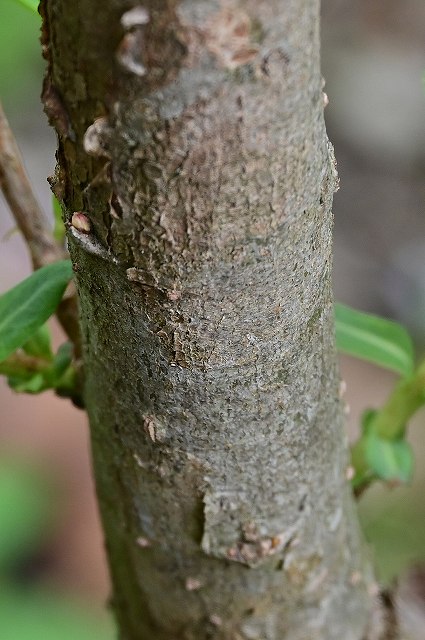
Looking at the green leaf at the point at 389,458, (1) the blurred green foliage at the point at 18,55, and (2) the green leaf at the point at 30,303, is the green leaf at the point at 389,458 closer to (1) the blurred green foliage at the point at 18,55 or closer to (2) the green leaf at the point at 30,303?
(2) the green leaf at the point at 30,303

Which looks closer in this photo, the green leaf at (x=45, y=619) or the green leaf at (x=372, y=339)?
the green leaf at (x=372, y=339)

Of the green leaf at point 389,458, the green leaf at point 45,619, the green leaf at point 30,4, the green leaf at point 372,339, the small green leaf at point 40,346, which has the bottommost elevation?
the green leaf at point 45,619

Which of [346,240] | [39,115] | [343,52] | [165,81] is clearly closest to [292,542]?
[165,81]

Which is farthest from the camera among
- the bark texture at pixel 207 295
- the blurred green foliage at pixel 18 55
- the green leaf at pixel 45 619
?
the blurred green foliage at pixel 18 55

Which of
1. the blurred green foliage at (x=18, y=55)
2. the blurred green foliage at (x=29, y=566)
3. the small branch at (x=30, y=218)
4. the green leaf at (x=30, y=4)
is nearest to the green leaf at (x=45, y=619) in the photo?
the blurred green foliage at (x=29, y=566)

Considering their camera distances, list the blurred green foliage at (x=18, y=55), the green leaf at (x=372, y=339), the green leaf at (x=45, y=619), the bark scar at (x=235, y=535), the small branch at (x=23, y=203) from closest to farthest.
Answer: the bark scar at (x=235, y=535), the small branch at (x=23, y=203), the green leaf at (x=372, y=339), the green leaf at (x=45, y=619), the blurred green foliage at (x=18, y=55)

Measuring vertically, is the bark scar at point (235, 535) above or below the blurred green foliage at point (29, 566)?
above

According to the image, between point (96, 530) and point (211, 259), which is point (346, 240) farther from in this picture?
point (211, 259)
